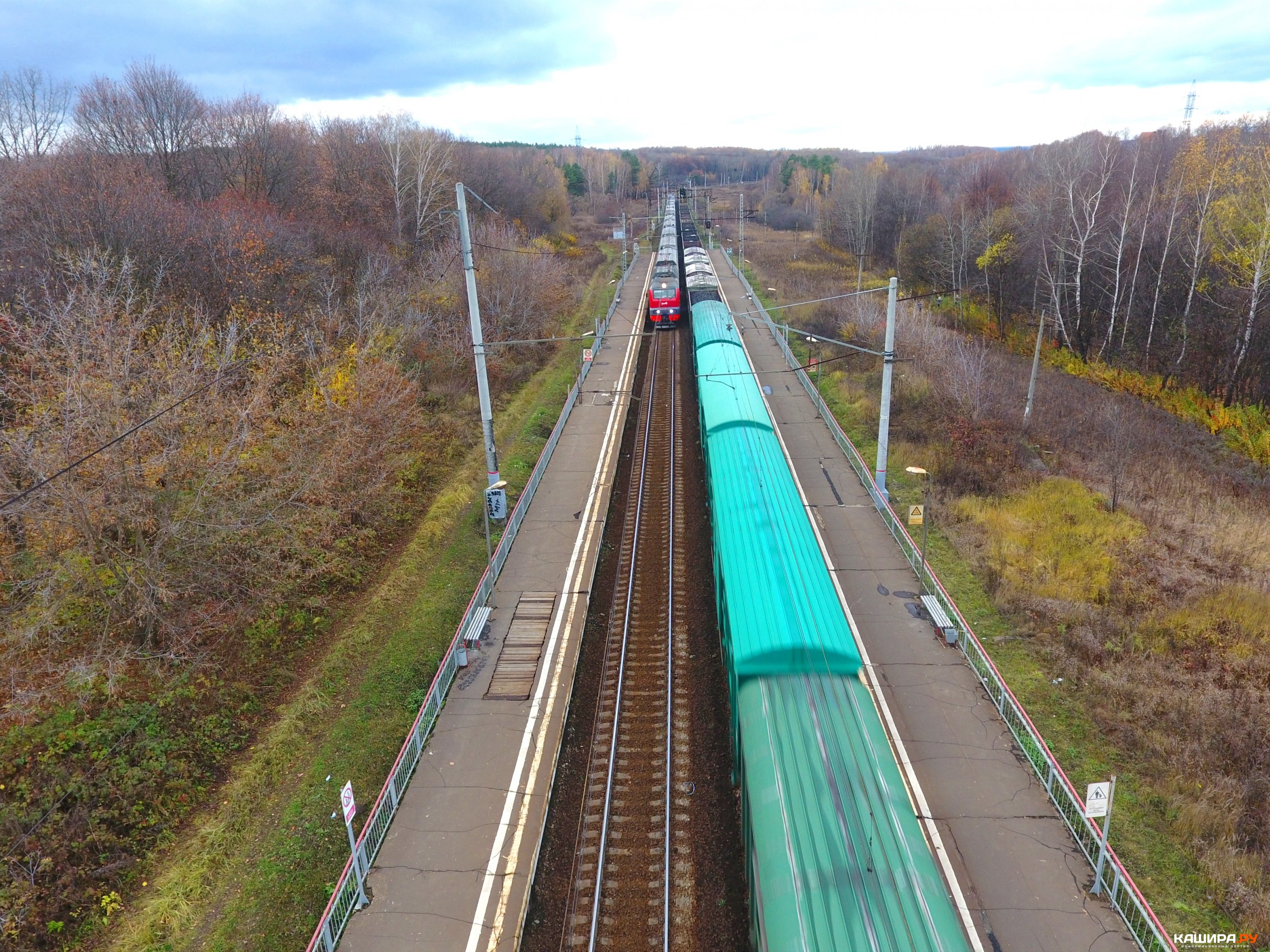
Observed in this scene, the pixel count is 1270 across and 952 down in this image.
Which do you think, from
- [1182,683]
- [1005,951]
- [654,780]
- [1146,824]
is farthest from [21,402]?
[1182,683]

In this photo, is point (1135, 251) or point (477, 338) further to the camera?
point (1135, 251)

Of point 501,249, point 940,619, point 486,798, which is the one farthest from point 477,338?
point 501,249

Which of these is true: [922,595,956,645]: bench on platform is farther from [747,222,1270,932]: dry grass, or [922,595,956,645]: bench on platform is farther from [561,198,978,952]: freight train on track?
[561,198,978,952]: freight train on track

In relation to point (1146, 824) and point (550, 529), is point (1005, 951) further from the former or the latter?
point (550, 529)

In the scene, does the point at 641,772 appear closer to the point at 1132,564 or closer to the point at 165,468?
the point at 165,468

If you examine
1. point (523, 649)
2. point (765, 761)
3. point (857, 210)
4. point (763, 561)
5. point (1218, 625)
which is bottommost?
point (523, 649)

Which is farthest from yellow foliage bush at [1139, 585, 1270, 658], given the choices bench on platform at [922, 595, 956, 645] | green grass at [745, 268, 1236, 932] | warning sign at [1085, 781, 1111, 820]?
warning sign at [1085, 781, 1111, 820]
